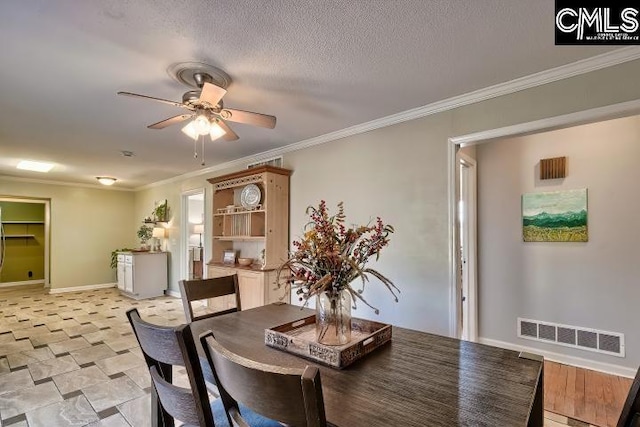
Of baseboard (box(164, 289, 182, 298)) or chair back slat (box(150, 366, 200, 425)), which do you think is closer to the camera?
chair back slat (box(150, 366, 200, 425))

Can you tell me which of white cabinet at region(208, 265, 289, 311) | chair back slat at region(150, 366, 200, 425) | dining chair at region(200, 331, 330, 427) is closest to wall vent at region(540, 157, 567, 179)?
white cabinet at region(208, 265, 289, 311)

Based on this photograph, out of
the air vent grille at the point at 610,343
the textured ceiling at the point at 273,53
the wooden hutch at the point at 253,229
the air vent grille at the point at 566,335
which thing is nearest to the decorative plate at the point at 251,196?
the wooden hutch at the point at 253,229

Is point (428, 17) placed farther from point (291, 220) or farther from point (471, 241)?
point (291, 220)

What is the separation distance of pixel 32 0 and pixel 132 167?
167 inches

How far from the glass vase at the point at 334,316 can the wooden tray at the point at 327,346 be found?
5 centimetres

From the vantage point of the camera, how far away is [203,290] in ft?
6.60

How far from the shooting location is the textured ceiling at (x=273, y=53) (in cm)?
158

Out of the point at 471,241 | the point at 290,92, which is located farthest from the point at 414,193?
the point at 290,92

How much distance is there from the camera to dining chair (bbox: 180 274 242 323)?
191 centimetres

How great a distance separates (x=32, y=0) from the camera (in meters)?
1.49

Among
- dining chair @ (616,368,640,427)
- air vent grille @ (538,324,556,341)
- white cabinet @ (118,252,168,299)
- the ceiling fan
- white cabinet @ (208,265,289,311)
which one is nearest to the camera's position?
dining chair @ (616,368,640,427)

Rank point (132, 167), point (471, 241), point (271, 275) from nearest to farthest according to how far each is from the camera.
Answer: point (471, 241) → point (271, 275) → point (132, 167)

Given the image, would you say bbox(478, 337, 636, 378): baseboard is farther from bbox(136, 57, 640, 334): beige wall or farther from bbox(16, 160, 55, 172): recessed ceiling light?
bbox(16, 160, 55, 172): recessed ceiling light

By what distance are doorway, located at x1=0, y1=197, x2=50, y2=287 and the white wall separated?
9319 millimetres
